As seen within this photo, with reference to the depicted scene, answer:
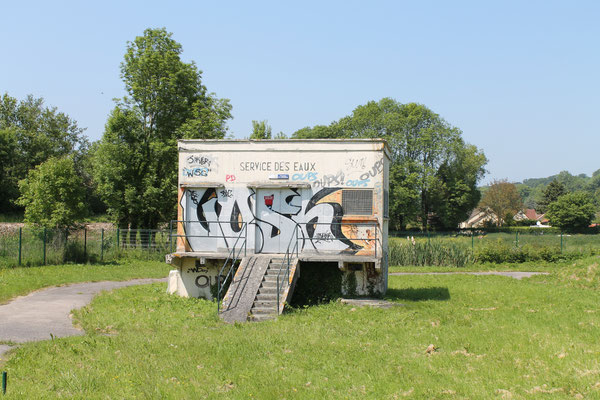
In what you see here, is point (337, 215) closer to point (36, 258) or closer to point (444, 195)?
point (36, 258)

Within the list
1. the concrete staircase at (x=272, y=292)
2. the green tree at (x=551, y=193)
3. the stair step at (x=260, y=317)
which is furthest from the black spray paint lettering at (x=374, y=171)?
the green tree at (x=551, y=193)

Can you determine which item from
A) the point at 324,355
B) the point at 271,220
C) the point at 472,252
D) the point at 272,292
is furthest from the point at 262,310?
the point at 472,252

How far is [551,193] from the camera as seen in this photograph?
97500 millimetres

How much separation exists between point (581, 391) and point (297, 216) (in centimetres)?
1092

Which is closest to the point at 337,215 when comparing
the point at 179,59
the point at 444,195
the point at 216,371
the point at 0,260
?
the point at 216,371

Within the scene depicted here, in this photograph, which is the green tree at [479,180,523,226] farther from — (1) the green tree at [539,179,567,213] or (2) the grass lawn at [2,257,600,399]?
(2) the grass lawn at [2,257,600,399]

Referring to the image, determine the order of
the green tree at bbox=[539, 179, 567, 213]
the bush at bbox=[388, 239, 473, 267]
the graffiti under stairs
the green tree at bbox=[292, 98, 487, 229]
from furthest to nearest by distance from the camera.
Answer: the green tree at bbox=[539, 179, 567, 213], the green tree at bbox=[292, 98, 487, 229], the bush at bbox=[388, 239, 473, 267], the graffiti under stairs

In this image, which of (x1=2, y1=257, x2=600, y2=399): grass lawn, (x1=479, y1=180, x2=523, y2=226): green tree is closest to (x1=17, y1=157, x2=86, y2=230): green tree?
(x1=2, y1=257, x2=600, y2=399): grass lawn

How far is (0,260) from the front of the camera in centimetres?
2462

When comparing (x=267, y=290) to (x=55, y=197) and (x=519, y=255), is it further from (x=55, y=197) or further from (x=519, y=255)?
(x=519, y=255)

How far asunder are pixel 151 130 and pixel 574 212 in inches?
2362

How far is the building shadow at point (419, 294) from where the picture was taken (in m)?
18.5

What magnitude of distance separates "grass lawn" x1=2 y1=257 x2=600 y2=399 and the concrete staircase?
0.50 m

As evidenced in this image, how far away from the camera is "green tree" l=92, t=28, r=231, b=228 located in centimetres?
3584
